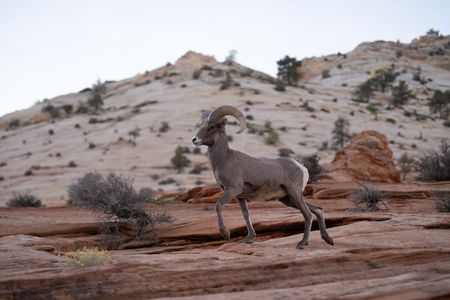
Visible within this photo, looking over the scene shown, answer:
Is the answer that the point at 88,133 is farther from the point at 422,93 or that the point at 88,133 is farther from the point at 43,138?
the point at 422,93

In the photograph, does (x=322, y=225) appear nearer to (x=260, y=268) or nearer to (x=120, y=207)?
(x=260, y=268)

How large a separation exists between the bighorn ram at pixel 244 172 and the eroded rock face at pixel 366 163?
12.1m

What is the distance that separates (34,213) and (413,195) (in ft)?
32.5

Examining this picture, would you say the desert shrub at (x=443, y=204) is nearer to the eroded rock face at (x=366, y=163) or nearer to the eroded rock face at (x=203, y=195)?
the eroded rock face at (x=203, y=195)

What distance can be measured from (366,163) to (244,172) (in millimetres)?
14126

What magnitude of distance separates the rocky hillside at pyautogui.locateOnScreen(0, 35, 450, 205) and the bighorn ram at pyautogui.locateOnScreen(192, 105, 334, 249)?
723 inches

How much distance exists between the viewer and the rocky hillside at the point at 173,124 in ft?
103

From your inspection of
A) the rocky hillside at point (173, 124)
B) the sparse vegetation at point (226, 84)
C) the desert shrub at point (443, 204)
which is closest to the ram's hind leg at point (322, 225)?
the desert shrub at point (443, 204)

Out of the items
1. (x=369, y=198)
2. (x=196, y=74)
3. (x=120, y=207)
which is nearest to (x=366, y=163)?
(x=369, y=198)

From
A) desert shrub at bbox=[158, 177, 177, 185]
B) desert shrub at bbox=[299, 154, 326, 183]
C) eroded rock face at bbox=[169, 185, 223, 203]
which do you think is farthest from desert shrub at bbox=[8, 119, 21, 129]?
desert shrub at bbox=[299, 154, 326, 183]

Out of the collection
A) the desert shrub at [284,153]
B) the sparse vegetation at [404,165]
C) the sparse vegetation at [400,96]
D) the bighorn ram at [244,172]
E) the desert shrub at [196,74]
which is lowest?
the sparse vegetation at [404,165]

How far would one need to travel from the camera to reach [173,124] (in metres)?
41.8

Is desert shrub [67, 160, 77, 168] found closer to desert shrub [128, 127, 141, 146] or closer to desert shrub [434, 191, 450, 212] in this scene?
desert shrub [128, 127, 141, 146]

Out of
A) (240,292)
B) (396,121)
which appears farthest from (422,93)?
(240,292)
